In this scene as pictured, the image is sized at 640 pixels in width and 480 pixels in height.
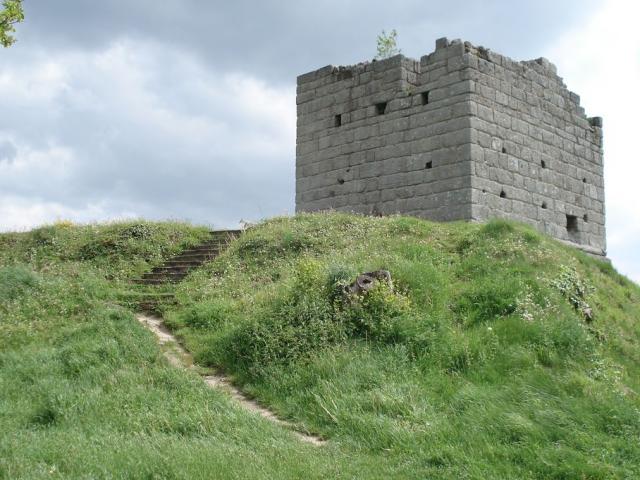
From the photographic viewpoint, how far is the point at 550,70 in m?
18.7

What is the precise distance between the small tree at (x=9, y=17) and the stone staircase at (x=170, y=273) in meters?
5.72

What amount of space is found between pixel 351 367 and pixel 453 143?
915 cm

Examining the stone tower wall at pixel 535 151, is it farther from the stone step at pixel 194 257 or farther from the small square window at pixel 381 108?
the stone step at pixel 194 257

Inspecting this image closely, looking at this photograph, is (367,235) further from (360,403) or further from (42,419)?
(42,419)

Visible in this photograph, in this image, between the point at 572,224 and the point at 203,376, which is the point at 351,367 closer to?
the point at 203,376

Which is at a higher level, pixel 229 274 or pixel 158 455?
Answer: pixel 229 274

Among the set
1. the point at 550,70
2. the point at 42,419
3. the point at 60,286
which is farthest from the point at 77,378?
the point at 550,70

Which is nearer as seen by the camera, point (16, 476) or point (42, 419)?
point (16, 476)

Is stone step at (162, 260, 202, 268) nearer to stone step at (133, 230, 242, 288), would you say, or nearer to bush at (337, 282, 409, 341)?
stone step at (133, 230, 242, 288)

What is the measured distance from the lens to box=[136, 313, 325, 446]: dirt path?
24.7 feet

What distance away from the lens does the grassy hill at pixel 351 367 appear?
632 cm

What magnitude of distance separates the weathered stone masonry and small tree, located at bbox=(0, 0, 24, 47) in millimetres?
7419

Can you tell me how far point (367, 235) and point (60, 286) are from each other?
227 inches

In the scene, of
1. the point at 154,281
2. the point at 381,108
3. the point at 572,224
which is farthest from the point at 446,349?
the point at 572,224
